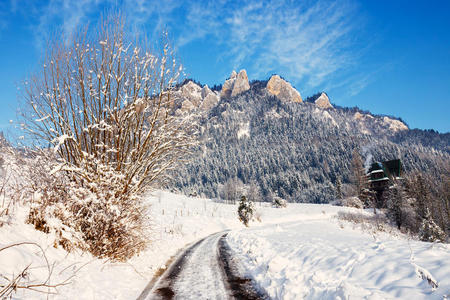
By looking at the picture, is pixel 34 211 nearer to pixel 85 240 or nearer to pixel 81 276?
pixel 85 240

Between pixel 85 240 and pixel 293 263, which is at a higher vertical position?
pixel 85 240

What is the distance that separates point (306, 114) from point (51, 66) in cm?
20592

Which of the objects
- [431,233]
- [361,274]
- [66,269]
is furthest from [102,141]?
[431,233]

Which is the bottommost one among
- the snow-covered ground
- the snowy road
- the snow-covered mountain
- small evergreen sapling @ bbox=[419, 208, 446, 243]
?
small evergreen sapling @ bbox=[419, 208, 446, 243]

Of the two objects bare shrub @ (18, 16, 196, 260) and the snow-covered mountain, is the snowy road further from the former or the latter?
the snow-covered mountain

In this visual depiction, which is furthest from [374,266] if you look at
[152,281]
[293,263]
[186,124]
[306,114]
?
[306,114]

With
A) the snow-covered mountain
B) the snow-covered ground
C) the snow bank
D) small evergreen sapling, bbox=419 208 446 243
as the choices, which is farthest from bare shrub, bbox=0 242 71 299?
the snow-covered mountain

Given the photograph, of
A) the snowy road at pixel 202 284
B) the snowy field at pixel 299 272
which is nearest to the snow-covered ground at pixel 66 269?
the snowy field at pixel 299 272

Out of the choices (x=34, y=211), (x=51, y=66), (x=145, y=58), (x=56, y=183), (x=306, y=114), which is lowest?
(x=34, y=211)

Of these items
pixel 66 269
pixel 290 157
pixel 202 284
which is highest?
pixel 290 157

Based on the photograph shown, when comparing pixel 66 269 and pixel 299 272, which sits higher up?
pixel 66 269

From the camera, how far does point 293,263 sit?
22.5 ft

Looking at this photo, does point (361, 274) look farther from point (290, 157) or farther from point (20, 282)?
point (290, 157)

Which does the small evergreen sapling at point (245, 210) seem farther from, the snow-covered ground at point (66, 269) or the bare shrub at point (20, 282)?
the bare shrub at point (20, 282)
